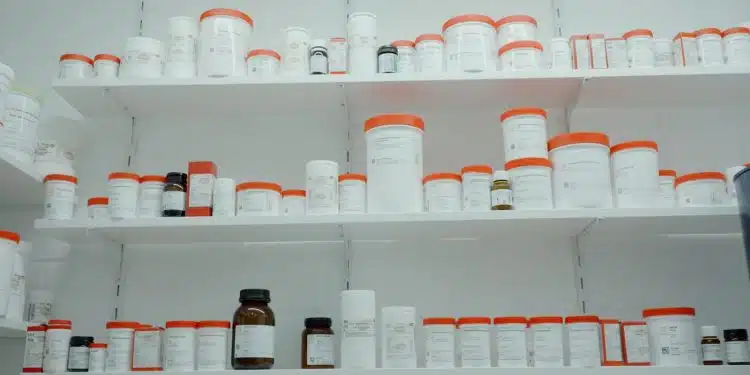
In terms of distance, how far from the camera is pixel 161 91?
6.02 feet

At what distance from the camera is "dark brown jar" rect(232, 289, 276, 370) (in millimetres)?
1590

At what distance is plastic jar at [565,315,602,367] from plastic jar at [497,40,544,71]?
587 millimetres

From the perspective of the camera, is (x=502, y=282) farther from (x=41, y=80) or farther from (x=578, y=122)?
(x=41, y=80)

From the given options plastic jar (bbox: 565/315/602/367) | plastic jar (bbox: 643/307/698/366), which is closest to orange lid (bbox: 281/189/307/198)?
plastic jar (bbox: 565/315/602/367)

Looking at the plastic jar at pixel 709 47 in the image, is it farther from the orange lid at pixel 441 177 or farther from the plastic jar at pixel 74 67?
the plastic jar at pixel 74 67

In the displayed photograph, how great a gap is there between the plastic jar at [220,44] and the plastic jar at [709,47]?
109 centimetres

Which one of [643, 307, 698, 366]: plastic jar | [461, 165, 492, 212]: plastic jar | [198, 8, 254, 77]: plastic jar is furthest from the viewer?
[198, 8, 254, 77]: plastic jar

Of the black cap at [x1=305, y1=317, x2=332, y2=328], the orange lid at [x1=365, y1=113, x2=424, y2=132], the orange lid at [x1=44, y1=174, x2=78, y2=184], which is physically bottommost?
the black cap at [x1=305, y1=317, x2=332, y2=328]

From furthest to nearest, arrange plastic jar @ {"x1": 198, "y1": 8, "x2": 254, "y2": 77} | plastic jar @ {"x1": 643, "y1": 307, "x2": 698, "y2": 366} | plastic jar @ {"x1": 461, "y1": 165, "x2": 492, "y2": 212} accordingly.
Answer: plastic jar @ {"x1": 198, "y1": 8, "x2": 254, "y2": 77} < plastic jar @ {"x1": 461, "y1": 165, "x2": 492, "y2": 212} < plastic jar @ {"x1": 643, "y1": 307, "x2": 698, "y2": 366}

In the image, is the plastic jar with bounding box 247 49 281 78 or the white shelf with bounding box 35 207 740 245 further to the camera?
the plastic jar with bounding box 247 49 281 78

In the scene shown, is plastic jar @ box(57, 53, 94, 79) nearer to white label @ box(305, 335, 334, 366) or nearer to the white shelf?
the white shelf

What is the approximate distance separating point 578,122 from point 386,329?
0.79m

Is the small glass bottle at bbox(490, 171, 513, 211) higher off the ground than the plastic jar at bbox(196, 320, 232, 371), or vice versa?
the small glass bottle at bbox(490, 171, 513, 211)

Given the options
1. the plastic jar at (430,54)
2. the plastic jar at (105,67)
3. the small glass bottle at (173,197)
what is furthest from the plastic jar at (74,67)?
the plastic jar at (430,54)
